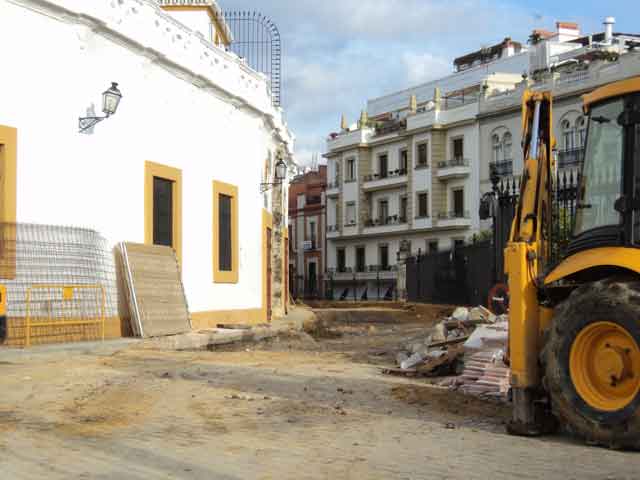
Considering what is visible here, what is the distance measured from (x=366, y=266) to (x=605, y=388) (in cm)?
5355

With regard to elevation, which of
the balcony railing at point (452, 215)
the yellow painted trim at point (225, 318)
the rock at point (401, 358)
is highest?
the balcony railing at point (452, 215)

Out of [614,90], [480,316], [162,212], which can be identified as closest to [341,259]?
Answer: [162,212]

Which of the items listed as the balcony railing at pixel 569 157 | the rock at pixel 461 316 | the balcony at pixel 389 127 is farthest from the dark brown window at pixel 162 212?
the balcony at pixel 389 127

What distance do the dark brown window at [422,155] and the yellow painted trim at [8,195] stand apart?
135 ft

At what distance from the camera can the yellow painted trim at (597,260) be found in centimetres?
671

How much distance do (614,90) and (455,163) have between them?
45.2 meters

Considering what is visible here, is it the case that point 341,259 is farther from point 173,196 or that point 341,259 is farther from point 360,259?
point 173,196

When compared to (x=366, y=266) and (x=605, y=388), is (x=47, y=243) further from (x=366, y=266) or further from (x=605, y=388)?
(x=366, y=266)

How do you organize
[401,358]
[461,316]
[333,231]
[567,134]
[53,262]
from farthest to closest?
[333,231]
[567,134]
[461,316]
[53,262]
[401,358]

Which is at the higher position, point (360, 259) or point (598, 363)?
point (360, 259)

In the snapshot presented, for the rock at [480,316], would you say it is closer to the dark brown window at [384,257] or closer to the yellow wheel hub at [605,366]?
the yellow wheel hub at [605,366]

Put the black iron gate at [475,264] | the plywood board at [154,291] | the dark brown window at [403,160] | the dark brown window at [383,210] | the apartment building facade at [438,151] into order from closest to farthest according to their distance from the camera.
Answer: the black iron gate at [475,264], the plywood board at [154,291], the apartment building facade at [438,151], the dark brown window at [403,160], the dark brown window at [383,210]

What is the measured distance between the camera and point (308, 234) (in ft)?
223

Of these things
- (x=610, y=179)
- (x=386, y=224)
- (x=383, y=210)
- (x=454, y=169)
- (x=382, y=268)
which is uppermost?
(x=454, y=169)
